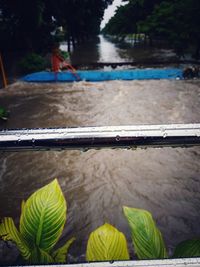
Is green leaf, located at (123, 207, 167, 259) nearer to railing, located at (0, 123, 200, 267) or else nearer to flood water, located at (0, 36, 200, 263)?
railing, located at (0, 123, 200, 267)

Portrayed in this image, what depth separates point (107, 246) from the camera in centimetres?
116

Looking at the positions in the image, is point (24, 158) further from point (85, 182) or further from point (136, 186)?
point (136, 186)

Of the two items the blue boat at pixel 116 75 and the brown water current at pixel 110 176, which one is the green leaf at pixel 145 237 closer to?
the brown water current at pixel 110 176

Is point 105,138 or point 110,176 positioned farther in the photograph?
point 110,176

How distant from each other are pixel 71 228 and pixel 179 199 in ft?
5.70

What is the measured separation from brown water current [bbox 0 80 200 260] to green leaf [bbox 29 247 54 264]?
5.89 ft

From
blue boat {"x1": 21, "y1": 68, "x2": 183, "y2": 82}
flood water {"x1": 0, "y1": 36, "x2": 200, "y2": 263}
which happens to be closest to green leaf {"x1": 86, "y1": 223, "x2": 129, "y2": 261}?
flood water {"x1": 0, "y1": 36, "x2": 200, "y2": 263}

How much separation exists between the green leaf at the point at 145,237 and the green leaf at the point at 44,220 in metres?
0.38

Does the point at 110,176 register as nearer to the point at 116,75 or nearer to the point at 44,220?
the point at 44,220

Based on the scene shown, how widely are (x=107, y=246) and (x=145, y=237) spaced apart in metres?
0.21

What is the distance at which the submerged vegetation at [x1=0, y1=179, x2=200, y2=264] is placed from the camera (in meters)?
1.18

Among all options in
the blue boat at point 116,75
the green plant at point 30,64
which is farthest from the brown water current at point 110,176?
the green plant at point 30,64

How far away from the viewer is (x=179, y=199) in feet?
12.5

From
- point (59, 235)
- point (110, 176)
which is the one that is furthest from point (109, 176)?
point (59, 235)
